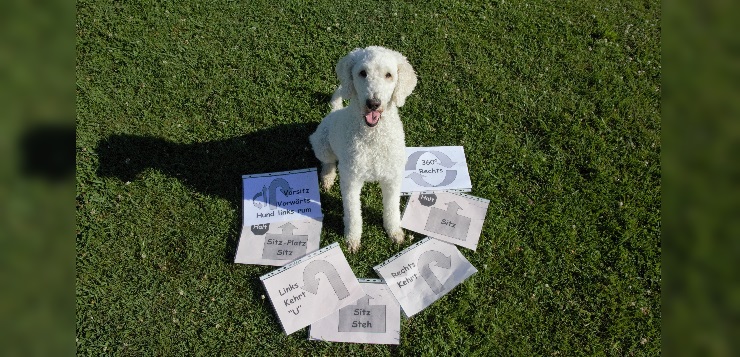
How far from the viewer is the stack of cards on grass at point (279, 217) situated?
4.43 m

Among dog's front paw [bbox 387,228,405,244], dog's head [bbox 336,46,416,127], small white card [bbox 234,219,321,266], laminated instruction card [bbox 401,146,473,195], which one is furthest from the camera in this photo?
laminated instruction card [bbox 401,146,473,195]

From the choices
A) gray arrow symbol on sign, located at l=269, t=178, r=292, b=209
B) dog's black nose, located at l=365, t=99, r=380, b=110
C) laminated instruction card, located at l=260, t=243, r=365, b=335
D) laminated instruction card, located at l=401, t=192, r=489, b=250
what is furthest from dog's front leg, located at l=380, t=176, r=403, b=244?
gray arrow symbol on sign, located at l=269, t=178, r=292, b=209

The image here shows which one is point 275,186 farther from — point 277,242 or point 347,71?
point 347,71

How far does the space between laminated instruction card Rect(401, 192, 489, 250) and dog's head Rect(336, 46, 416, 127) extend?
1.53 meters

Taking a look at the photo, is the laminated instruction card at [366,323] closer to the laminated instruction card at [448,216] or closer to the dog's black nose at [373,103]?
the laminated instruction card at [448,216]

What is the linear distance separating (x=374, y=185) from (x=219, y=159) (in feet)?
6.06

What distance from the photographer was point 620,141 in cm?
545

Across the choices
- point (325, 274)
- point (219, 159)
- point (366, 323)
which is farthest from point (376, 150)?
point (219, 159)

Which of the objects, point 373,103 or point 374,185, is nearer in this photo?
point 373,103

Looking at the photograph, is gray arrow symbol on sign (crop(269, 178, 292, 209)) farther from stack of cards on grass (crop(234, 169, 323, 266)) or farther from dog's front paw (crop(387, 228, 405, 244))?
dog's front paw (crop(387, 228, 405, 244))

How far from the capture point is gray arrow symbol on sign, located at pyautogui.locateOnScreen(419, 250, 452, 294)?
168 inches

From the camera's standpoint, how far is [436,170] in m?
5.07
